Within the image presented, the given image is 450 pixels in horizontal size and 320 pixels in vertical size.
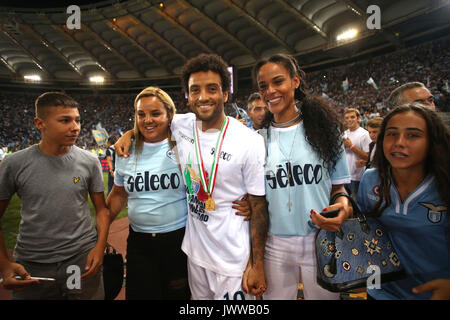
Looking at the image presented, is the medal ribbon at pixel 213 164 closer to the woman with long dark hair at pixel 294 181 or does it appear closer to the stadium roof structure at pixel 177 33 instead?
the woman with long dark hair at pixel 294 181

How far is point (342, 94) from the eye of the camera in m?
21.3

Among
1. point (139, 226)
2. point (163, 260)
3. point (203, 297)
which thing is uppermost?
point (139, 226)

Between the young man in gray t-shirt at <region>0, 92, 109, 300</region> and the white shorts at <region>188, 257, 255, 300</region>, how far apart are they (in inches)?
32.7

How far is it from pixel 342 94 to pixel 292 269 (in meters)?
22.6

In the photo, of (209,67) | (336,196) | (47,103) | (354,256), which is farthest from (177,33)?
(354,256)

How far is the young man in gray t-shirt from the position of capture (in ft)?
6.53

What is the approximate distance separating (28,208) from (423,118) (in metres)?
2.87

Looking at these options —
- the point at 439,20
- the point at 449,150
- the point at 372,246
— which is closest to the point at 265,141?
the point at 372,246

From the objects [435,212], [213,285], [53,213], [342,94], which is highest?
[342,94]

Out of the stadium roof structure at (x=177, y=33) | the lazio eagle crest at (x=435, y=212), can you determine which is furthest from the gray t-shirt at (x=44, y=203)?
the stadium roof structure at (x=177, y=33)

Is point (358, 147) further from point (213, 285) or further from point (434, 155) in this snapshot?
point (213, 285)

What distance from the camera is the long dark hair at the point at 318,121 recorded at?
182 centimetres
